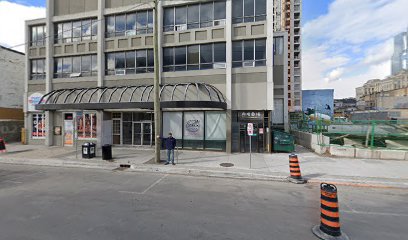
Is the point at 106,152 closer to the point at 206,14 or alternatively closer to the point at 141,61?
the point at 141,61

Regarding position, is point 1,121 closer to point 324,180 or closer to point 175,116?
point 175,116

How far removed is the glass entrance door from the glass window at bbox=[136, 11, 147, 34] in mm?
7643

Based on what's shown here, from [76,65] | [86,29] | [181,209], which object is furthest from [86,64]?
[181,209]

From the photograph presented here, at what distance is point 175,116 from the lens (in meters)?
16.5

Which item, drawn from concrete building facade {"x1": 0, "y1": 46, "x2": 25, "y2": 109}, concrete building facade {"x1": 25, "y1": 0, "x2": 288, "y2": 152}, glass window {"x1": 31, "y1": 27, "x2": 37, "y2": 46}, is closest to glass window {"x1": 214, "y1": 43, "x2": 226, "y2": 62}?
concrete building facade {"x1": 25, "y1": 0, "x2": 288, "y2": 152}

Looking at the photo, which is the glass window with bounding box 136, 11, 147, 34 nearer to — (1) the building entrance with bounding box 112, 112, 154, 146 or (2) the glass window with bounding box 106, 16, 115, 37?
(2) the glass window with bounding box 106, 16, 115, 37

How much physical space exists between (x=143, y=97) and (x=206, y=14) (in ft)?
26.2

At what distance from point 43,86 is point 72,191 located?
16.4 m

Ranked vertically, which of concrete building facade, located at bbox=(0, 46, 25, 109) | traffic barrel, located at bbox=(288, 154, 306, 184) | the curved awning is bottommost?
traffic barrel, located at bbox=(288, 154, 306, 184)

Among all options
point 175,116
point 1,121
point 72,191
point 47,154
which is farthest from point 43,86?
point 72,191

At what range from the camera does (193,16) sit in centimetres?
1611

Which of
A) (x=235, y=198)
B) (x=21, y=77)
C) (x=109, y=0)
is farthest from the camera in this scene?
(x=21, y=77)

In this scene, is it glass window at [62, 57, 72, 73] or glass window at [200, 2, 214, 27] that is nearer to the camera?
glass window at [200, 2, 214, 27]

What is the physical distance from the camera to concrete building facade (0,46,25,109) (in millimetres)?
21422
